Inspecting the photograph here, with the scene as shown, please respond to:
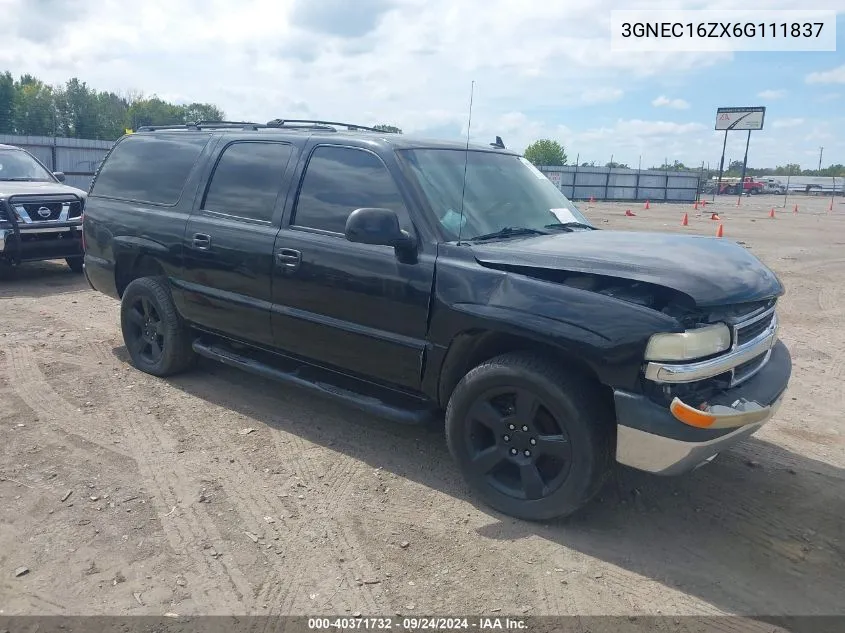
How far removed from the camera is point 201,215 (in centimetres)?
493

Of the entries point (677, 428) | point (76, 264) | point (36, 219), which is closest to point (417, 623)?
point (677, 428)

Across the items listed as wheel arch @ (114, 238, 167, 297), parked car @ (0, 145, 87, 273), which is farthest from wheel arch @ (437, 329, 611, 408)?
parked car @ (0, 145, 87, 273)

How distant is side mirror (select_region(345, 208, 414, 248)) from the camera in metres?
3.57

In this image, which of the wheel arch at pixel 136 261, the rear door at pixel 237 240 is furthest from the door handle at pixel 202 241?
the wheel arch at pixel 136 261

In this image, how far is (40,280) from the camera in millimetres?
9648

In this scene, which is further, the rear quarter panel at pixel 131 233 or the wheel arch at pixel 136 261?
the wheel arch at pixel 136 261

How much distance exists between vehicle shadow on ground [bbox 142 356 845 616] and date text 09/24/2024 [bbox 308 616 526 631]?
1.96 ft

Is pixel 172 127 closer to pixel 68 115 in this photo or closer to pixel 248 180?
pixel 248 180

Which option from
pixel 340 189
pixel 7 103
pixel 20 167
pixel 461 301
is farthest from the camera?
pixel 7 103

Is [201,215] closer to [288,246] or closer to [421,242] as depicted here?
[288,246]

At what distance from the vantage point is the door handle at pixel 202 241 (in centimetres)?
481

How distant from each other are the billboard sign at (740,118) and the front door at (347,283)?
216 feet

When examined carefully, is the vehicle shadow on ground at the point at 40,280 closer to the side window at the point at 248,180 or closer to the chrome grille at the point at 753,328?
the side window at the point at 248,180

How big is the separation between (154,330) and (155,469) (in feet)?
5.92
